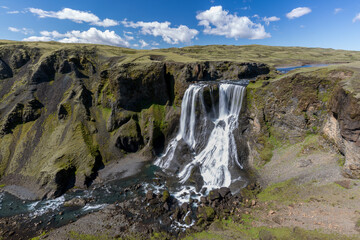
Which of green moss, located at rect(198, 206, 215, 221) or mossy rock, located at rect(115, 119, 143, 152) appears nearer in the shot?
green moss, located at rect(198, 206, 215, 221)

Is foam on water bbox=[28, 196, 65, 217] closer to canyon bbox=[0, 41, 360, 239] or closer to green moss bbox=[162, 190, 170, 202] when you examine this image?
canyon bbox=[0, 41, 360, 239]

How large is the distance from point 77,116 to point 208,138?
1290 inches

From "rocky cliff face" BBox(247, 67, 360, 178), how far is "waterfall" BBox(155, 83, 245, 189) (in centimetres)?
334

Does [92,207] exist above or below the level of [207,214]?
below

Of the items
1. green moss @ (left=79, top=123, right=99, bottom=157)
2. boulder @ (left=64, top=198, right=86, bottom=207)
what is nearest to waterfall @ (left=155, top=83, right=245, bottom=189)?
green moss @ (left=79, top=123, right=99, bottom=157)

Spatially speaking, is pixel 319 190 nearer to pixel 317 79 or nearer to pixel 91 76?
pixel 317 79

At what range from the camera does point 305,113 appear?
93.7 feet

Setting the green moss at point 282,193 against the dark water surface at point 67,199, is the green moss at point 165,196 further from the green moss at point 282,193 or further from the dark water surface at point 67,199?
the green moss at point 282,193

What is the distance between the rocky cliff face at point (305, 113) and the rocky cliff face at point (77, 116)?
1846 cm

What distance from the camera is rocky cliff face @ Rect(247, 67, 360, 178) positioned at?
69.6 ft

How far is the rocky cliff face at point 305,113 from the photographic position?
21.2 metres

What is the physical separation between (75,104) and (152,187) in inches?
1244

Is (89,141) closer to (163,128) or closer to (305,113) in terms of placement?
(163,128)

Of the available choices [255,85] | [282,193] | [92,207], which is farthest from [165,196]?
[255,85]
